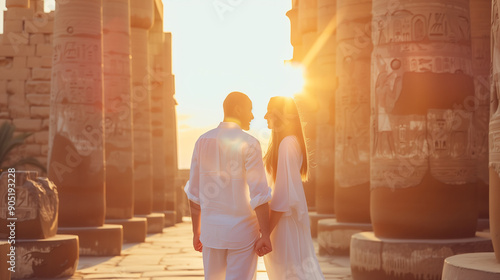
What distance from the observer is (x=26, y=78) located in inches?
786

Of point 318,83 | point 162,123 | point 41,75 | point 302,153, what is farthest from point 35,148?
point 302,153

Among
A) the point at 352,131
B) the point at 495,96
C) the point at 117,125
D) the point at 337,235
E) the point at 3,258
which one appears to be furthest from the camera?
the point at 117,125

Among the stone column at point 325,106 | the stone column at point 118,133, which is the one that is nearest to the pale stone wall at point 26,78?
the stone column at point 118,133

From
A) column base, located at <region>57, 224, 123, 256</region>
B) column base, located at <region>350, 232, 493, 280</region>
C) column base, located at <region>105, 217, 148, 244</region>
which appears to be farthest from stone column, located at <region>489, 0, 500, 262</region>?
column base, located at <region>105, 217, 148, 244</region>

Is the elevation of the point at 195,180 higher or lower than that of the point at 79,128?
lower

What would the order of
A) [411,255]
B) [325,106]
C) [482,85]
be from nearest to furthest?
1. [411,255]
2. [482,85]
3. [325,106]

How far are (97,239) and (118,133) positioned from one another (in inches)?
125

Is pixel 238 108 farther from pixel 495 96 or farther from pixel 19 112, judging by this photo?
pixel 19 112

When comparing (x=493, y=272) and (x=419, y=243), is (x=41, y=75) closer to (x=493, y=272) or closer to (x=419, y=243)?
(x=419, y=243)

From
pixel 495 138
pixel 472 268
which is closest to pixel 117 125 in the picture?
pixel 495 138

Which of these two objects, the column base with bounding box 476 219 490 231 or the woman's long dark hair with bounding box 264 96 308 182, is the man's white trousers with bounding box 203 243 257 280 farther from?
the column base with bounding box 476 219 490 231

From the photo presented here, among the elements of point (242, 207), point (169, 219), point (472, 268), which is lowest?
point (169, 219)

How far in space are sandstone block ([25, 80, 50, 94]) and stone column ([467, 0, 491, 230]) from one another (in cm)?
1170

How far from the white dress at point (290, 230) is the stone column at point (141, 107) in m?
12.5
